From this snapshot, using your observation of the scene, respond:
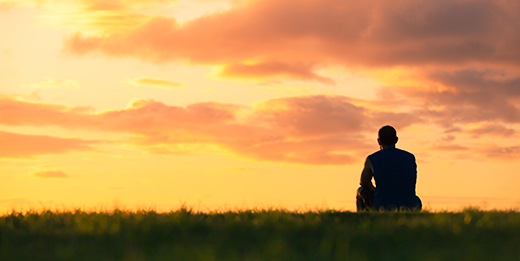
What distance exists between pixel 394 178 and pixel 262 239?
17.6 feet

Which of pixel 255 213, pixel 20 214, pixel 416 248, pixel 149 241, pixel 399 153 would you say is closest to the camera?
pixel 416 248

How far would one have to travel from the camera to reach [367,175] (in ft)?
39.5

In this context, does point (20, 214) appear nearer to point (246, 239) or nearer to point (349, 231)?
point (246, 239)

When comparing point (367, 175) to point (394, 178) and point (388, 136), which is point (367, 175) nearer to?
point (394, 178)

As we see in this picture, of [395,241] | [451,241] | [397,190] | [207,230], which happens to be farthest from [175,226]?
[397,190]

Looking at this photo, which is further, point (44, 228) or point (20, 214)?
point (20, 214)

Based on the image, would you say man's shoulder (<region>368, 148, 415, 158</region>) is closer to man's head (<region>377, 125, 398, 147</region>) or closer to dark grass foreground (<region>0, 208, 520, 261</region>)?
man's head (<region>377, 125, 398, 147</region>)

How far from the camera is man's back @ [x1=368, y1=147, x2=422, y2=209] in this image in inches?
460

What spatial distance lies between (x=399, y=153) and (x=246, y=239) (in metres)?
5.69

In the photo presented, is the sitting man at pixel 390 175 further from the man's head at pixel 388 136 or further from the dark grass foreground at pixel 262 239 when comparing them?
the dark grass foreground at pixel 262 239

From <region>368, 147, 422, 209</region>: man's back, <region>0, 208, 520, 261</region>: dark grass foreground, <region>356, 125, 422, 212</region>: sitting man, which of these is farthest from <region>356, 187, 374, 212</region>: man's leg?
<region>0, 208, 520, 261</region>: dark grass foreground

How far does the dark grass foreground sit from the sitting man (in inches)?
100

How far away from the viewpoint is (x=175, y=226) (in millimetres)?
8109

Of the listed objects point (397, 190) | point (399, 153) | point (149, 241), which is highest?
point (399, 153)
